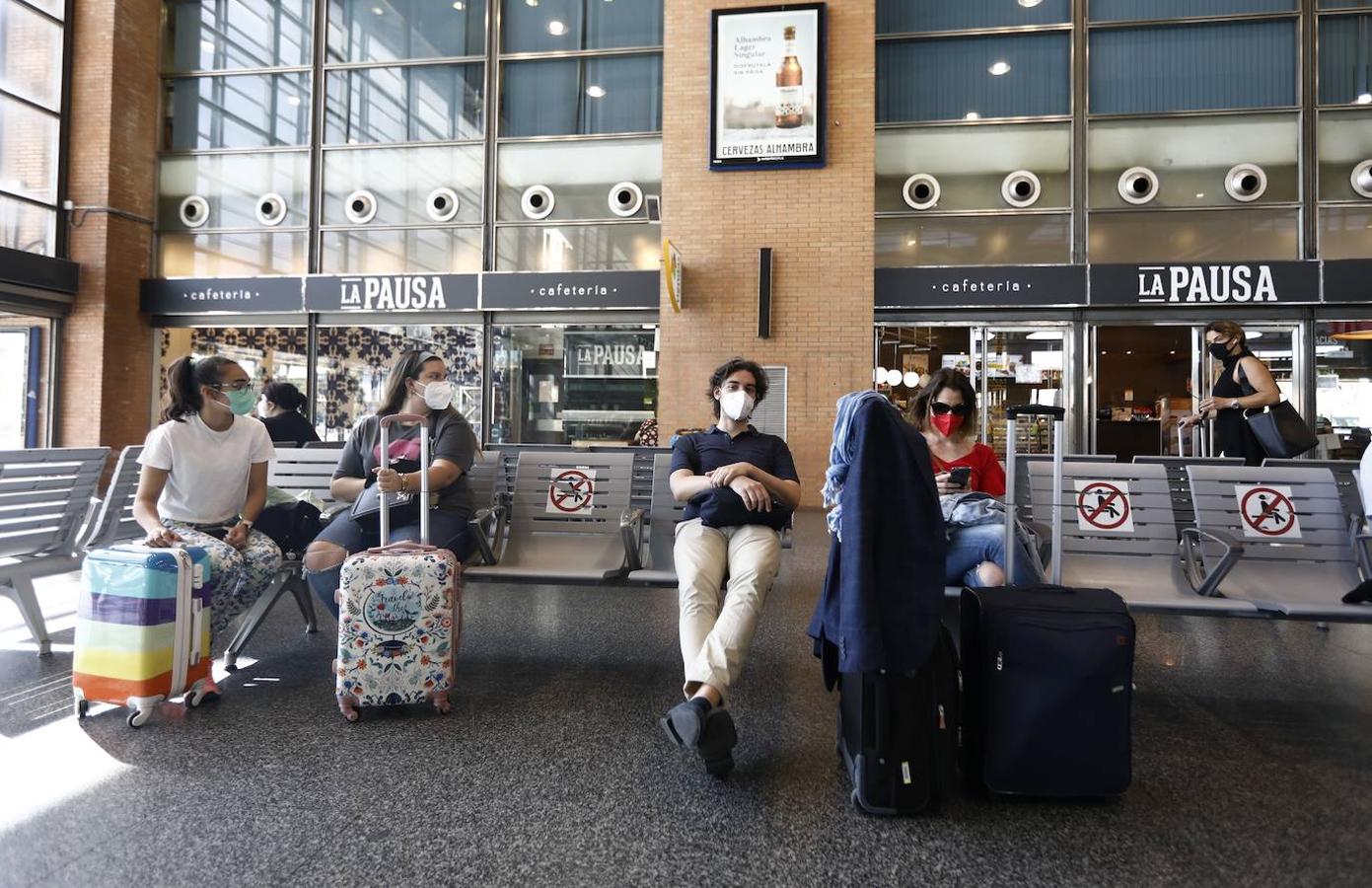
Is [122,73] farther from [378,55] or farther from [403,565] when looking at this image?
[403,565]

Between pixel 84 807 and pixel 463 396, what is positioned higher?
pixel 463 396

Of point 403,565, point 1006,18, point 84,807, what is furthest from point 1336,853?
point 1006,18

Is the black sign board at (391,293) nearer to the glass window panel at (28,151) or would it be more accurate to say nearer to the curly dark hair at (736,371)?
the glass window panel at (28,151)

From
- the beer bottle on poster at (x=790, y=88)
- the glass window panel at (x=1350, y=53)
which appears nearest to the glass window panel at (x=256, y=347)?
the beer bottle on poster at (x=790, y=88)

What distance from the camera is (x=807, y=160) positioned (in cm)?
977

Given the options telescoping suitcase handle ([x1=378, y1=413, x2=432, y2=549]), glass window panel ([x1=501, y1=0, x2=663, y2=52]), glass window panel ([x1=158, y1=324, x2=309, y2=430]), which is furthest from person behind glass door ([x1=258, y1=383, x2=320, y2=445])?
glass window panel ([x1=501, y1=0, x2=663, y2=52])

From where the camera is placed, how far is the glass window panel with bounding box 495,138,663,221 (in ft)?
37.4

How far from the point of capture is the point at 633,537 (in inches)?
159

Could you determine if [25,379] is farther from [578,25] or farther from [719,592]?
[719,592]

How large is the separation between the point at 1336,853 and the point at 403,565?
10.4ft

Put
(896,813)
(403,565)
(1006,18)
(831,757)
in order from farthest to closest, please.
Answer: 1. (1006,18)
2. (403,565)
3. (831,757)
4. (896,813)

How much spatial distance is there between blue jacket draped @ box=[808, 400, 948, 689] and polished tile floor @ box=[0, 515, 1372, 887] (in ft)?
1.72

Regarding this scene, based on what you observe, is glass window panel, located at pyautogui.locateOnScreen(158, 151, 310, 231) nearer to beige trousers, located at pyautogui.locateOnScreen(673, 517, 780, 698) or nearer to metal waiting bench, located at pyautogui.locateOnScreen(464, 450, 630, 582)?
metal waiting bench, located at pyautogui.locateOnScreen(464, 450, 630, 582)

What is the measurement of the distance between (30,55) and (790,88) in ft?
35.6
